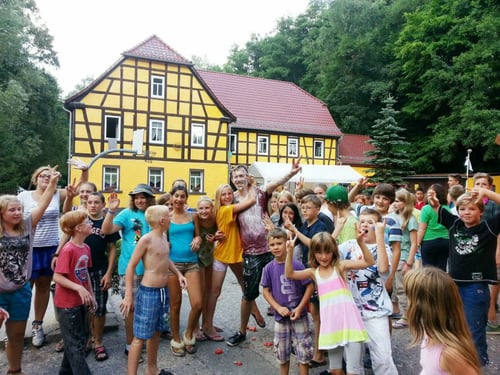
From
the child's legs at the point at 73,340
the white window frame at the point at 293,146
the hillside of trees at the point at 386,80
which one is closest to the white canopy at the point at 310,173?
the white window frame at the point at 293,146

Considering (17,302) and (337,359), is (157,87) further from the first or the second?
(337,359)

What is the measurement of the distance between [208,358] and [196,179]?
21154 millimetres

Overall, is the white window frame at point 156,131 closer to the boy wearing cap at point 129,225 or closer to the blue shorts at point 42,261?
the blue shorts at point 42,261

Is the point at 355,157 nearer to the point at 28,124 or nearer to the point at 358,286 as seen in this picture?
the point at 28,124

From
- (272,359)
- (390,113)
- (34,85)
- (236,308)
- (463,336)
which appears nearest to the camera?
(463,336)

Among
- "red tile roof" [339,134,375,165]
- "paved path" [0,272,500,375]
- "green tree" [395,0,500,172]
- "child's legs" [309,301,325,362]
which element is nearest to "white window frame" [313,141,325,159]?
"red tile roof" [339,134,375,165]

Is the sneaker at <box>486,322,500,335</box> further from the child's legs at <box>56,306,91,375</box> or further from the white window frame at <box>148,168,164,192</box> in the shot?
the white window frame at <box>148,168,164,192</box>

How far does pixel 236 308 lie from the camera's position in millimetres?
5891

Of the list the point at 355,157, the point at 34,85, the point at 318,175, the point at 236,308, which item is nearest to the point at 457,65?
the point at 355,157

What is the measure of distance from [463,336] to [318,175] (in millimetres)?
23686

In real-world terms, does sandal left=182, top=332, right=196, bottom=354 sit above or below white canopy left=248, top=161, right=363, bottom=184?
below

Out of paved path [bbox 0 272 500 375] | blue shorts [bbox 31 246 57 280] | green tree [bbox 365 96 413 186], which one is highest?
green tree [bbox 365 96 413 186]

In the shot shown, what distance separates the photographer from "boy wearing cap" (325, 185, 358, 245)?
13.0 feet

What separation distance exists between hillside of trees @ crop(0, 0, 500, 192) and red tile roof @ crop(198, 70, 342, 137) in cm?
459
